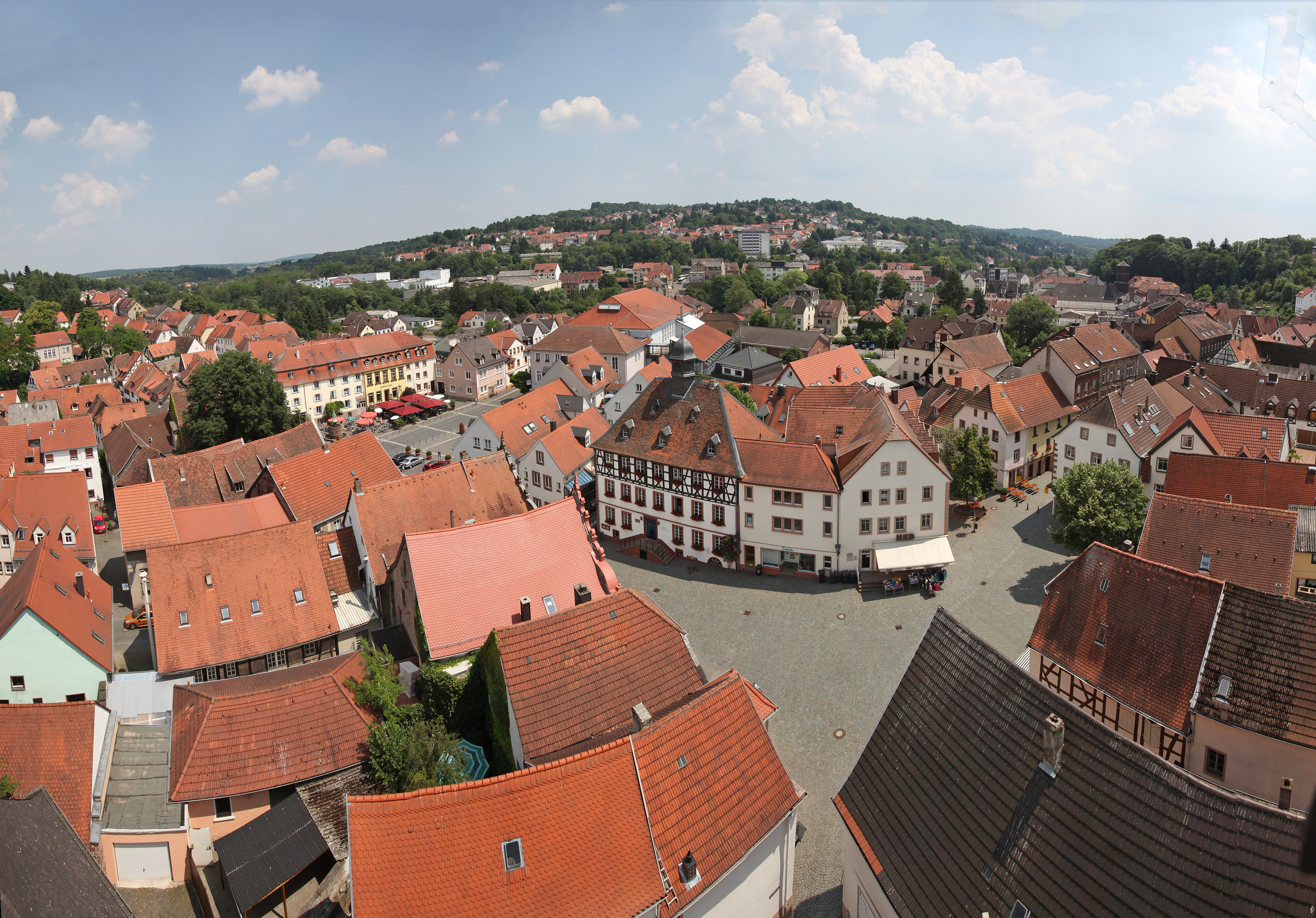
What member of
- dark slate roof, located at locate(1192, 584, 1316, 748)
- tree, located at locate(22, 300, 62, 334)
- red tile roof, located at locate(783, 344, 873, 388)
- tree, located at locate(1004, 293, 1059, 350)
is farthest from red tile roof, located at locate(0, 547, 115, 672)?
tree, located at locate(22, 300, 62, 334)

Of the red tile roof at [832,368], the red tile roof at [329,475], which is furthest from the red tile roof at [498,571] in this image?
the red tile roof at [832,368]

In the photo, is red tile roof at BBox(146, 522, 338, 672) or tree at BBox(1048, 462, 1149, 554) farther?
tree at BBox(1048, 462, 1149, 554)

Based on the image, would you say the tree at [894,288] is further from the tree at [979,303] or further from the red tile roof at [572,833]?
the red tile roof at [572,833]

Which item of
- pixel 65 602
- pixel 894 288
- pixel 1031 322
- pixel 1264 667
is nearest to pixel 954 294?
pixel 894 288

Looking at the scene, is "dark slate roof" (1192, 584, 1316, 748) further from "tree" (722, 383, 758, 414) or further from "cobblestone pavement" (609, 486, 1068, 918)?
"tree" (722, 383, 758, 414)

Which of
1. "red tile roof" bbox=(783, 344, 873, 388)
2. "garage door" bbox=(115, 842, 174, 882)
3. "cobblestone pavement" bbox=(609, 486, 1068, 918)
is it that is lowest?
"garage door" bbox=(115, 842, 174, 882)

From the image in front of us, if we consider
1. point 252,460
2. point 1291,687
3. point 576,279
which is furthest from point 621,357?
point 576,279
